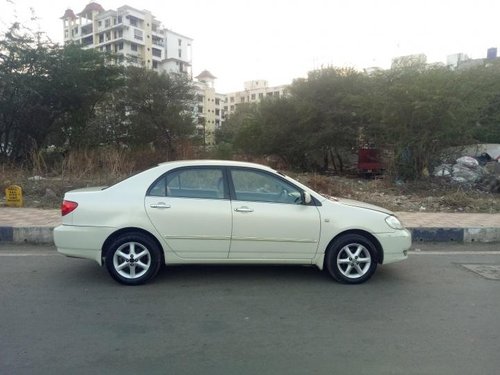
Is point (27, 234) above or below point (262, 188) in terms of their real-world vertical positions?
below

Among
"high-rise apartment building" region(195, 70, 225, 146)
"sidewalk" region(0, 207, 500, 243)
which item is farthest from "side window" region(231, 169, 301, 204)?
"high-rise apartment building" region(195, 70, 225, 146)

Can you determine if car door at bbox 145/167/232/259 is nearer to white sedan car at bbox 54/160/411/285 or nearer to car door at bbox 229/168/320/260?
white sedan car at bbox 54/160/411/285

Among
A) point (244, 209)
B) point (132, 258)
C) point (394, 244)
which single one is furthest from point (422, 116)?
point (132, 258)

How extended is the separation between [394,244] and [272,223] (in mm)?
1564

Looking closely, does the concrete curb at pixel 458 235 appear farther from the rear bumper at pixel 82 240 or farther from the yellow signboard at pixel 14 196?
the yellow signboard at pixel 14 196

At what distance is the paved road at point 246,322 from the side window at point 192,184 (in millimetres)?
1081

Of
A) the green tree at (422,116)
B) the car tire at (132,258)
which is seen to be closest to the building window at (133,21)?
the green tree at (422,116)

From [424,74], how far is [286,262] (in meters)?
11.9

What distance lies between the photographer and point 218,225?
17.4ft

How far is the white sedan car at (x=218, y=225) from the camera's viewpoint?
5.25 metres

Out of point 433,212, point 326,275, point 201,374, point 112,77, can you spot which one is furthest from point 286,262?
point 112,77

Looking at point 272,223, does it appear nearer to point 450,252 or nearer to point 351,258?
point 351,258

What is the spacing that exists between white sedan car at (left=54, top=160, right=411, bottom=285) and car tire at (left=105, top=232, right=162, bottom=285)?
12 mm

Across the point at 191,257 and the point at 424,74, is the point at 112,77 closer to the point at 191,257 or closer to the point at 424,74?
the point at 424,74
